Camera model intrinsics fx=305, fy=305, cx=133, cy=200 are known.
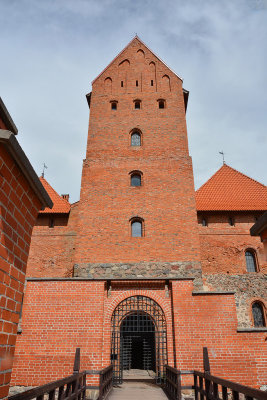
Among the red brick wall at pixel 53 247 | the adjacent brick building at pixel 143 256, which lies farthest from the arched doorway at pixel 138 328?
the red brick wall at pixel 53 247

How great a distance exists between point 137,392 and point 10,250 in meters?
6.70

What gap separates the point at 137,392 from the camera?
24.0 feet

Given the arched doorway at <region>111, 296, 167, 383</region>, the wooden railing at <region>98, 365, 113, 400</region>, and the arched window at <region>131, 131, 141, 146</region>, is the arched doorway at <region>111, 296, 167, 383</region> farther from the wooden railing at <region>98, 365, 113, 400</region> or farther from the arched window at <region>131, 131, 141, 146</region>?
the arched window at <region>131, 131, 141, 146</region>

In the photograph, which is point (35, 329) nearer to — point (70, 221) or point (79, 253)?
point (79, 253)

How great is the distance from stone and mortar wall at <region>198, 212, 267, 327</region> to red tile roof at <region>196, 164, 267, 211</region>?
440 mm

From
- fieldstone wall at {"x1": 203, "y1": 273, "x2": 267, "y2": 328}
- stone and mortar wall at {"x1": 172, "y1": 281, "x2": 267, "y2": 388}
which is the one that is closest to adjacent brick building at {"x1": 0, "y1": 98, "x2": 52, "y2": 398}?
stone and mortar wall at {"x1": 172, "y1": 281, "x2": 267, "y2": 388}

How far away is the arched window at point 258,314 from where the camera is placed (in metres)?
12.8

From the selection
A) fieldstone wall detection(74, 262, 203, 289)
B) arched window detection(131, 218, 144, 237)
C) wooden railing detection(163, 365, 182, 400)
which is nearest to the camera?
wooden railing detection(163, 365, 182, 400)

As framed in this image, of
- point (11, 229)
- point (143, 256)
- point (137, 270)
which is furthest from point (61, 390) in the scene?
point (143, 256)

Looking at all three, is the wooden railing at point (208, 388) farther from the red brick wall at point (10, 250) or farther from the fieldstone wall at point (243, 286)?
the fieldstone wall at point (243, 286)

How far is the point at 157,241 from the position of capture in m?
10.8

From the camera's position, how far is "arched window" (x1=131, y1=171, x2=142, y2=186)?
1219 cm

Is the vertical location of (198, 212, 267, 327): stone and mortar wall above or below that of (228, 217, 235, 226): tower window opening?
below

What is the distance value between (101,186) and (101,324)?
5.43 metres
